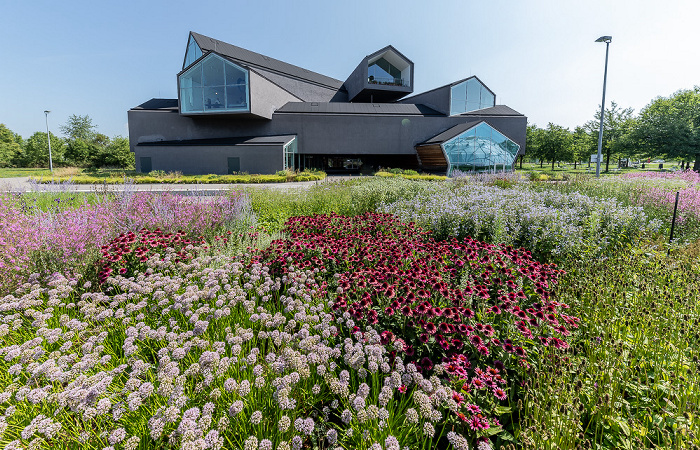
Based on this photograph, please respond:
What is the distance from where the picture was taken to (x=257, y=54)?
38688 mm

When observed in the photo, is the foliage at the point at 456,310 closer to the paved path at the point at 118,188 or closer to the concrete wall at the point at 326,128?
the paved path at the point at 118,188

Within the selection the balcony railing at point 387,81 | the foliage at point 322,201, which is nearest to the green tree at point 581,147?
the balcony railing at point 387,81

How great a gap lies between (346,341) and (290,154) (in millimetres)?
29611

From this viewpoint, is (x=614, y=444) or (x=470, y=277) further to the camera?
(x=470, y=277)

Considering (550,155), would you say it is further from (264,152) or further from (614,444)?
(614,444)

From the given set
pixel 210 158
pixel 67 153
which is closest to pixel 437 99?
pixel 210 158

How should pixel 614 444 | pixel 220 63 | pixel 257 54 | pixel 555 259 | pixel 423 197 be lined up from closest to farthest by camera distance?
pixel 614 444
pixel 555 259
pixel 423 197
pixel 220 63
pixel 257 54

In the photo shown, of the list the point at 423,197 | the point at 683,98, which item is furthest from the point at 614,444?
the point at 683,98

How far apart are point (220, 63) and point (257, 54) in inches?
521

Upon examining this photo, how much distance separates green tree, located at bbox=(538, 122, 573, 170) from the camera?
148ft

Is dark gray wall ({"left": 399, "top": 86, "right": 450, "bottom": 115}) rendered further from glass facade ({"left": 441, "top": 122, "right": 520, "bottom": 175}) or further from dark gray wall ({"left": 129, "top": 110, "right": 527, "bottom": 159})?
glass facade ({"left": 441, "top": 122, "right": 520, "bottom": 175})

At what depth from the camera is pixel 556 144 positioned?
45500 mm

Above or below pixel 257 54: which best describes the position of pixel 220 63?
below

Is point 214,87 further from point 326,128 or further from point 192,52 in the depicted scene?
point 192,52
